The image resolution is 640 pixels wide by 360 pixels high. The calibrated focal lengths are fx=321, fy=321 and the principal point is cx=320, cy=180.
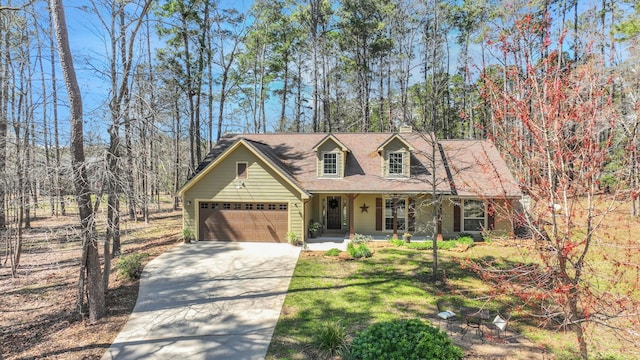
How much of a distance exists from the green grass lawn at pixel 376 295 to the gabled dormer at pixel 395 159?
4.28 m

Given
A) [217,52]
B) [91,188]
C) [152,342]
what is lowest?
[152,342]

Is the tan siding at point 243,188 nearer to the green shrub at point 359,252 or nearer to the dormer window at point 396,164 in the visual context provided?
the green shrub at point 359,252

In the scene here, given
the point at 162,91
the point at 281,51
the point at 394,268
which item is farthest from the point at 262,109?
the point at 394,268

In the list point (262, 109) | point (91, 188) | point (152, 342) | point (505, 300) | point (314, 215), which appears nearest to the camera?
point (152, 342)

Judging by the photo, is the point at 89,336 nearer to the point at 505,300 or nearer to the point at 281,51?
the point at 505,300

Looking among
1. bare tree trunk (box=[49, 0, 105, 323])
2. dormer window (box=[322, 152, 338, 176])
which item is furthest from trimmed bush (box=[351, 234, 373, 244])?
bare tree trunk (box=[49, 0, 105, 323])

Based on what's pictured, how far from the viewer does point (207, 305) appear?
886 centimetres

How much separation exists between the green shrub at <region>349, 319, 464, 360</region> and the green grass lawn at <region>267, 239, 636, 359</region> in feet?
3.69

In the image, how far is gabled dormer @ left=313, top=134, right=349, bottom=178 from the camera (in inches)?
645

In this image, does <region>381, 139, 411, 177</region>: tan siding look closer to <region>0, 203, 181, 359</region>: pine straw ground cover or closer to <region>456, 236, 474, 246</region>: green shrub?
<region>456, 236, 474, 246</region>: green shrub

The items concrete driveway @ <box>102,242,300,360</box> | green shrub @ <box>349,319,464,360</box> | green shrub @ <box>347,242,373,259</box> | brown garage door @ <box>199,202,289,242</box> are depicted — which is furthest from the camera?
brown garage door @ <box>199,202,289,242</box>

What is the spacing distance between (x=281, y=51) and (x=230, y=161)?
618 inches

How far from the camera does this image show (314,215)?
1722cm

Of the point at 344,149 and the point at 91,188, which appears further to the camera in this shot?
the point at 344,149
